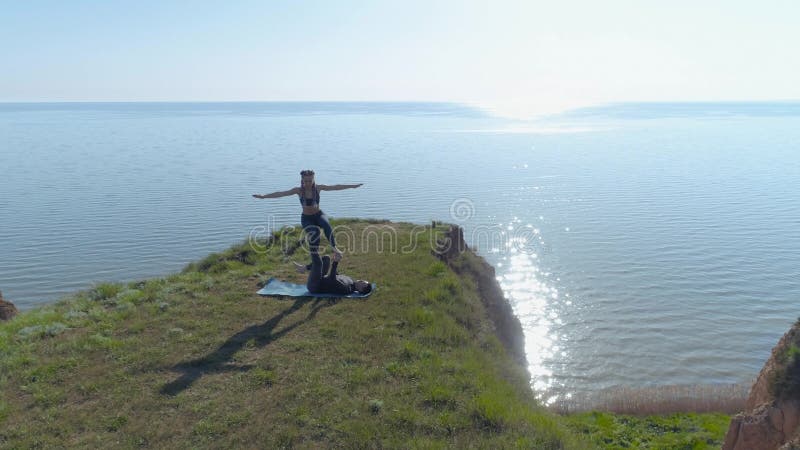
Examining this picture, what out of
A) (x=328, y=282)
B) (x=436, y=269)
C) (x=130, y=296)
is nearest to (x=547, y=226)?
(x=436, y=269)

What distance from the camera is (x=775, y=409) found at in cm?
1042

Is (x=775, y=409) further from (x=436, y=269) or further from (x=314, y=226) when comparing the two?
(x=314, y=226)

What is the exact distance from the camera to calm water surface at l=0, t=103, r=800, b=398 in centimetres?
2272

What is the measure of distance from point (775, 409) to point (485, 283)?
440 inches

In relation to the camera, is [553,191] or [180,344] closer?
[180,344]

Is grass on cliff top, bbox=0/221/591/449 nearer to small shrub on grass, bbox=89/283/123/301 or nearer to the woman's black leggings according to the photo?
small shrub on grass, bbox=89/283/123/301

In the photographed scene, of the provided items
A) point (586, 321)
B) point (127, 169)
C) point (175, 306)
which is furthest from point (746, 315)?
point (127, 169)

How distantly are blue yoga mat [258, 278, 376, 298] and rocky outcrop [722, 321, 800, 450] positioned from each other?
9325mm

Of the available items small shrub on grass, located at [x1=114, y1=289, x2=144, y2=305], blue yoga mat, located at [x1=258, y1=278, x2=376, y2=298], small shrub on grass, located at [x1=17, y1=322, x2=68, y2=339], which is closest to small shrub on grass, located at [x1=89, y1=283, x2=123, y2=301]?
small shrub on grass, located at [x1=114, y1=289, x2=144, y2=305]

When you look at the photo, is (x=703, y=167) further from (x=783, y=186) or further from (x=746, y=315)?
(x=746, y=315)

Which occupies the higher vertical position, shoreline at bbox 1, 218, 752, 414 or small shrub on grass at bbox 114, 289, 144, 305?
small shrub on grass at bbox 114, 289, 144, 305

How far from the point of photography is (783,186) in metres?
50.1

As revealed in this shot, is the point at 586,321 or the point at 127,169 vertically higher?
the point at 127,169

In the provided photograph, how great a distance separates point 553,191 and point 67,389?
45.1 m
